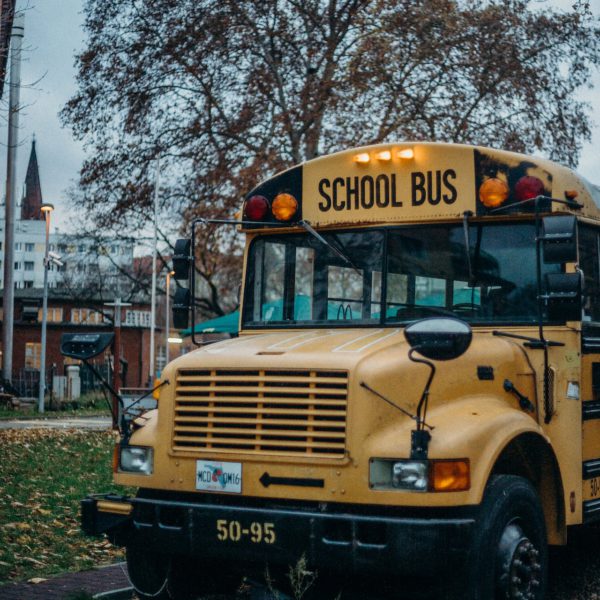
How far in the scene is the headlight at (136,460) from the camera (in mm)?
5969

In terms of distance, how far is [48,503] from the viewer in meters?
10.5

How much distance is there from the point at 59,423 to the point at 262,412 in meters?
19.5

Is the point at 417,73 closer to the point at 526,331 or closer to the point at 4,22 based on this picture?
the point at 4,22

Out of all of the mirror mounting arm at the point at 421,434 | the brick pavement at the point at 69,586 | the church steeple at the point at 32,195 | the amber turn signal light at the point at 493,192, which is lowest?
the brick pavement at the point at 69,586

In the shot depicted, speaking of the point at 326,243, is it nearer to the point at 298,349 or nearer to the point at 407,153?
the point at 407,153

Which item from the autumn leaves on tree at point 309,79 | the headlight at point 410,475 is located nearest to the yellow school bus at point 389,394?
the headlight at point 410,475

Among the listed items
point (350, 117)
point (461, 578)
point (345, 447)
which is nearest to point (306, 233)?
point (345, 447)

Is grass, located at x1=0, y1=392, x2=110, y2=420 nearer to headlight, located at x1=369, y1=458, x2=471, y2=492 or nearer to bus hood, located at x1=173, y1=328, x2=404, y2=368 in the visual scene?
bus hood, located at x1=173, y1=328, x2=404, y2=368

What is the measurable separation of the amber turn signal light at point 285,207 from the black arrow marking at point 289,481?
2.17m

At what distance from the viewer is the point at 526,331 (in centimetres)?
636

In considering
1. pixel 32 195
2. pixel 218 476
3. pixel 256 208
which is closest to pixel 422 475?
pixel 218 476

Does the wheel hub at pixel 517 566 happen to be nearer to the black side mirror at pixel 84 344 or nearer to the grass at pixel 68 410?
the black side mirror at pixel 84 344

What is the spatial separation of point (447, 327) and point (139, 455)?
1.96m

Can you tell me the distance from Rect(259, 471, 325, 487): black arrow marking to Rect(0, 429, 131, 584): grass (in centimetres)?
253
